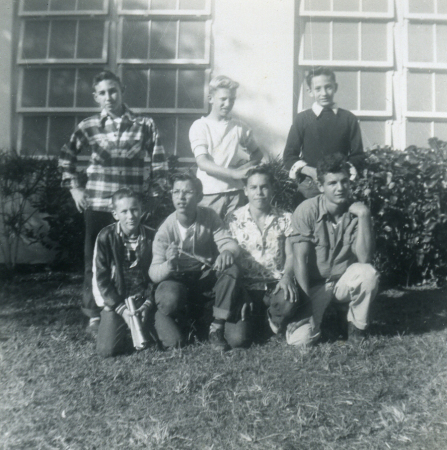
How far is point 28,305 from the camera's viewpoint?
3.92 m

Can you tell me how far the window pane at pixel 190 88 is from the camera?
5.08 metres

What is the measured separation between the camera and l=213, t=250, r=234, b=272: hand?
303cm

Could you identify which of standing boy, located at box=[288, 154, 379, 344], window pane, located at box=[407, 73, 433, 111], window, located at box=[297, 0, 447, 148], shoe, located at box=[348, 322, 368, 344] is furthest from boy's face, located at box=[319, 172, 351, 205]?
window pane, located at box=[407, 73, 433, 111]

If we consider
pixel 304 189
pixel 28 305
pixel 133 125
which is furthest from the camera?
pixel 28 305

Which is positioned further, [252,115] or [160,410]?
[252,115]

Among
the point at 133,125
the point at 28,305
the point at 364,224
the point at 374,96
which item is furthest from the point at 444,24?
the point at 28,305

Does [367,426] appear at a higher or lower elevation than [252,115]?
lower

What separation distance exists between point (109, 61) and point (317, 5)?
2065mm

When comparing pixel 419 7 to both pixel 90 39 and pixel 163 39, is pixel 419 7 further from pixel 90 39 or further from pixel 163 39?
pixel 90 39

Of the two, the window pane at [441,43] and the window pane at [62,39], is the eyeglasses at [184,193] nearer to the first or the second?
the window pane at [62,39]

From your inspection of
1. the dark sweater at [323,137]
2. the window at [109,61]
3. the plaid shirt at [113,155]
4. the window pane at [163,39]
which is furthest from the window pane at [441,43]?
the plaid shirt at [113,155]

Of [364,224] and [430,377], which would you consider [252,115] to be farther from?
[430,377]

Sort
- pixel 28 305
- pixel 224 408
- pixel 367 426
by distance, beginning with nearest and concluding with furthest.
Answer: pixel 367 426, pixel 224 408, pixel 28 305

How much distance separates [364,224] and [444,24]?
3.08 metres
